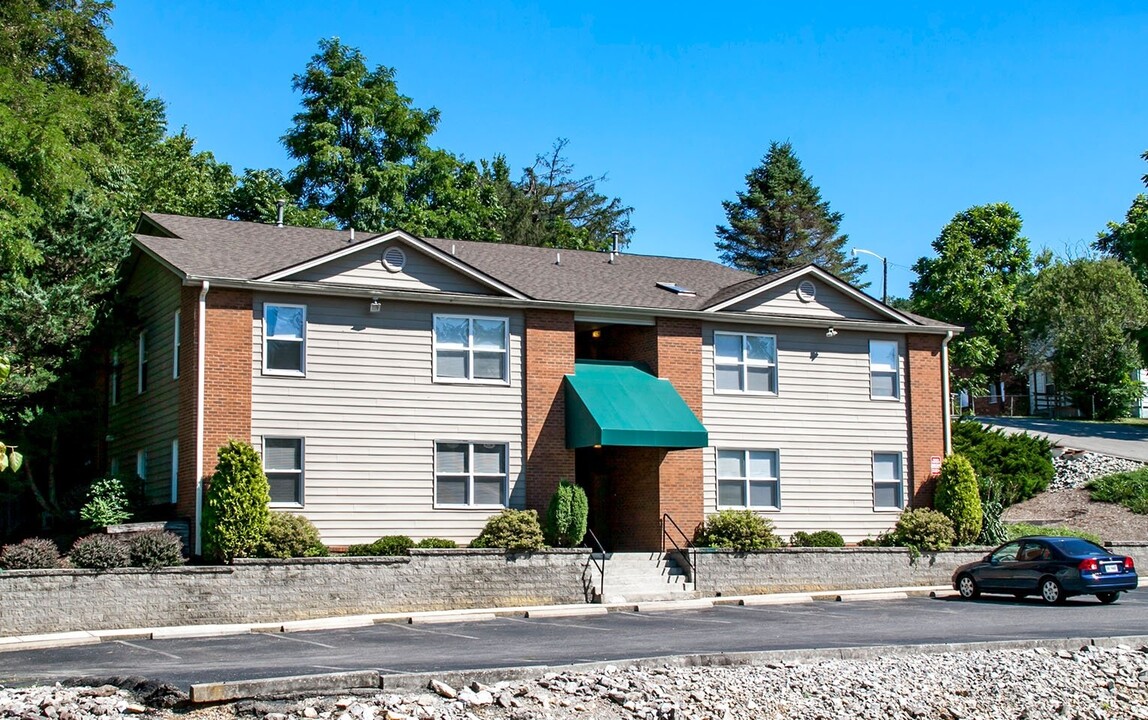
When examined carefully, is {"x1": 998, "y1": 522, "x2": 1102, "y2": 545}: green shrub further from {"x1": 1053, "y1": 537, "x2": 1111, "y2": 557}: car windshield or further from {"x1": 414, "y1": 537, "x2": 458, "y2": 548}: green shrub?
Result: {"x1": 414, "y1": 537, "x2": 458, "y2": 548}: green shrub

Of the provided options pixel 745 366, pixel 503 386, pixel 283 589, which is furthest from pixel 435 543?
pixel 745 366

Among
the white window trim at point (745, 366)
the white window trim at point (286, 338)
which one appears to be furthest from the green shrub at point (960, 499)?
the white window trim at point (286, 338)

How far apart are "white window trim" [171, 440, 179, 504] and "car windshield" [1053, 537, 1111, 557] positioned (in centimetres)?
1781

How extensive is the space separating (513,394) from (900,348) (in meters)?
10.7

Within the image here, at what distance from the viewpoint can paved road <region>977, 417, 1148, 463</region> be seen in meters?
46.3

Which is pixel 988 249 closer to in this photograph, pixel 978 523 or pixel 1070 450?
pixel 1070 450

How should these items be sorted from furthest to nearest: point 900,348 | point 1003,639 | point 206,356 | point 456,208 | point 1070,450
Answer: point 456,208, point 1070,450, point 900,348, point 206,356, point 1003,639

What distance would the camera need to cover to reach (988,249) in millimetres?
72750

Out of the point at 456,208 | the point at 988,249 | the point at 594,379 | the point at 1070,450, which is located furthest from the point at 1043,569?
the point at 988,249

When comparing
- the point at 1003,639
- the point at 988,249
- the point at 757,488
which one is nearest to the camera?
the point at 1003,639

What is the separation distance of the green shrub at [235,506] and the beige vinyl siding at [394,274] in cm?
414

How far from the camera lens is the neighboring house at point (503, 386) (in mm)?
25625

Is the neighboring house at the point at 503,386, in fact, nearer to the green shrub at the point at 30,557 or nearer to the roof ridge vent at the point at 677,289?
the roof ridge vent at the point at 677,289

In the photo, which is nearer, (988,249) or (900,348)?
(900,348)
